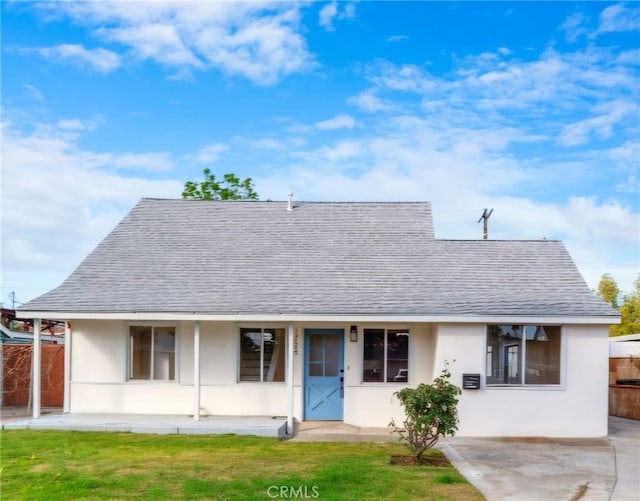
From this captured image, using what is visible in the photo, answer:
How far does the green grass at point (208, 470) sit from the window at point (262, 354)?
8.10 ft

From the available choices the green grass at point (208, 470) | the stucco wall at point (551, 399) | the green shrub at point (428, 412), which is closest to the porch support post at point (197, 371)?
the green grass at point (208, 470)

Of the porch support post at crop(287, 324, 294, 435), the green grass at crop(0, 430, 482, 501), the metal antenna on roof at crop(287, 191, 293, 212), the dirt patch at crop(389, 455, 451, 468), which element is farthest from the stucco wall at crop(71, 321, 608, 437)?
the metal antenna on roof at crop(287, 191, 293, 212)

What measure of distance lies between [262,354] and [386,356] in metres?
2.87

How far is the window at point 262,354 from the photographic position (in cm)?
1471

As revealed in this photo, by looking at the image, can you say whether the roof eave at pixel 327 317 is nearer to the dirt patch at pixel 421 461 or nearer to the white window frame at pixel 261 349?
the white window frame at pixel 261 349

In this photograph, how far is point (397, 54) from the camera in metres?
16.2

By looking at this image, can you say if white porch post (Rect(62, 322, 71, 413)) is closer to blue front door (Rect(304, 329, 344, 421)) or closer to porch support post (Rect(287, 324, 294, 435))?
porch support post (Rect(287, 324, 294, 435))

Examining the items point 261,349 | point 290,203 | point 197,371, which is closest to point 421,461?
point 197,371

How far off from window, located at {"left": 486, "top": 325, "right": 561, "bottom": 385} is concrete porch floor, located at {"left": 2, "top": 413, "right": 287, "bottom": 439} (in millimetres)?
4676

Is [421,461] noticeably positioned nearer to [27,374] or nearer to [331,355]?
[331,355]

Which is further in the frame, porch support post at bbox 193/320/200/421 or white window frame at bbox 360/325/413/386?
white window frame at bbox 360/325/413/386

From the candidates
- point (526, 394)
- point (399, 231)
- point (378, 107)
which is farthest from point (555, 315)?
point (378, 107)

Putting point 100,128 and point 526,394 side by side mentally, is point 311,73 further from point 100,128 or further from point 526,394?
point 526,394

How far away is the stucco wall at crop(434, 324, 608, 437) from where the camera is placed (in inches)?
523
